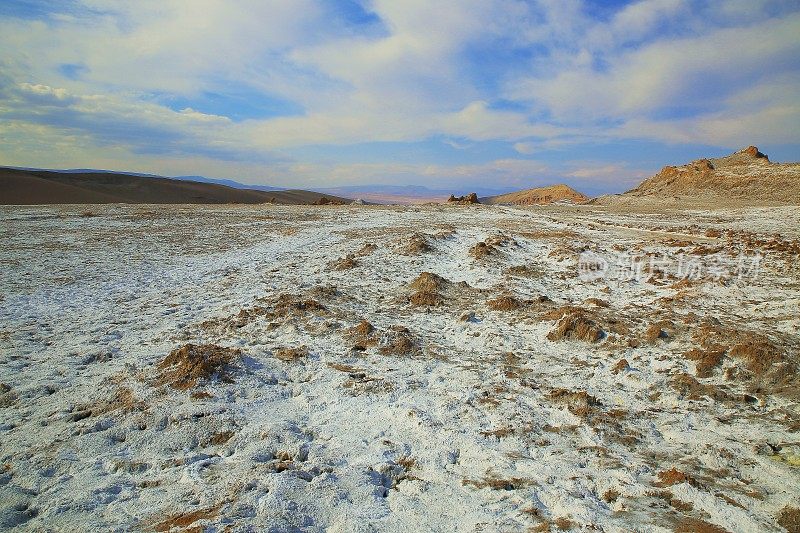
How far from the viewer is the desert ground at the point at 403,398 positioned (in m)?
4.15

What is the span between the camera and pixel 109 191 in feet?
179

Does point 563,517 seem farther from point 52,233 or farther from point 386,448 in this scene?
point 52,233

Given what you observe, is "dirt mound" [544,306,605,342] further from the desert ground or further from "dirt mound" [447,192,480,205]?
"dirt mound" [447,192,480,205]

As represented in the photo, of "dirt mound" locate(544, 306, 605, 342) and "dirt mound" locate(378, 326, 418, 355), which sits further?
"dirt mound" locate(544, 306, 605, 342)

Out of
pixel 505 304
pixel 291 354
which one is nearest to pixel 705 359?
pixel 505 304

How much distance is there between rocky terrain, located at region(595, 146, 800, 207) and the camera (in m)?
34.1

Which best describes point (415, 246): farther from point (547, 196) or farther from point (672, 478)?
point (547, 196)

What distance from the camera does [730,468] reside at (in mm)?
4648

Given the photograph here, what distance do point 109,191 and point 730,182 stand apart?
66132 mm

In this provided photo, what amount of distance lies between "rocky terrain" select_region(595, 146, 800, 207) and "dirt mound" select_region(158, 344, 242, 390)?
3627 cm

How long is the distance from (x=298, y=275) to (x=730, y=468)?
1067 cm

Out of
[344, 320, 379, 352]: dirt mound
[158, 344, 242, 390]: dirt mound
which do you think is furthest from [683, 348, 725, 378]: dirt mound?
[158, 344, 242, 390]: dirt mound

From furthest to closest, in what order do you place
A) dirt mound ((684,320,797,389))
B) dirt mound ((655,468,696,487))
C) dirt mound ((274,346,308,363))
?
1. dirt mound ((274,346,308,363))
2. dirt mound ((684,320,797,389))
3. dirt mound ((655,468,696,487))

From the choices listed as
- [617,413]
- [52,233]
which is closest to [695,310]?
[617,413]
